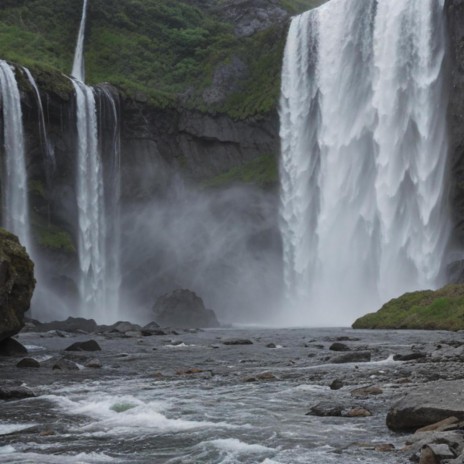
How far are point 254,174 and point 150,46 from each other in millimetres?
24661

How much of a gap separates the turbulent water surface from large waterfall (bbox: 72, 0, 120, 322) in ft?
118

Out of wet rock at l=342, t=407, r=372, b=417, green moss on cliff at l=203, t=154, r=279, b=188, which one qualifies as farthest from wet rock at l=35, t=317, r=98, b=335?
wet rock at l=342, t=407, r=372, b=417

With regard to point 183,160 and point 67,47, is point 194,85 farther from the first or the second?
point 67,47

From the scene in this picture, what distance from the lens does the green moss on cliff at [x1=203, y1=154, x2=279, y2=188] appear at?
61781mm

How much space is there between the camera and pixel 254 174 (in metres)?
63.0

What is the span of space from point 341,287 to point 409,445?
4557 cm

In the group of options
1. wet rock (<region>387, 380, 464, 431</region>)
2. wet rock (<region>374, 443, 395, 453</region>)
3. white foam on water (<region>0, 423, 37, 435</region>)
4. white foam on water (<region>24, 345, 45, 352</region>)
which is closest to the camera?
wet rock (<region>374, 443, 395, 453</region>)

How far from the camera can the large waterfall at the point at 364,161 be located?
50594 mm

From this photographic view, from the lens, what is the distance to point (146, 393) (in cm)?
1393

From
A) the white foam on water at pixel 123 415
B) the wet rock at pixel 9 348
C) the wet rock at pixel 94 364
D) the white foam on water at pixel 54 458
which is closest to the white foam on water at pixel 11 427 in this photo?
the white foam on water at pixel 123 415

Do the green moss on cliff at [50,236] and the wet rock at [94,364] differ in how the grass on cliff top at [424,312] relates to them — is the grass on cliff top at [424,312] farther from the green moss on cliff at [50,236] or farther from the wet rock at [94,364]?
the green moss on cliff at [50,236]

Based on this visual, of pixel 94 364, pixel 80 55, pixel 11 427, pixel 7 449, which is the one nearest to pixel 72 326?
pixel 94 364

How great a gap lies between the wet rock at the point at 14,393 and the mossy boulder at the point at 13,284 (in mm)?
7569

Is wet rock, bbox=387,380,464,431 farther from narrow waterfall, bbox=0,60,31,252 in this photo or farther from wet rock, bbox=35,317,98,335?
narrow waterfall, bbox=0,60,31,252
